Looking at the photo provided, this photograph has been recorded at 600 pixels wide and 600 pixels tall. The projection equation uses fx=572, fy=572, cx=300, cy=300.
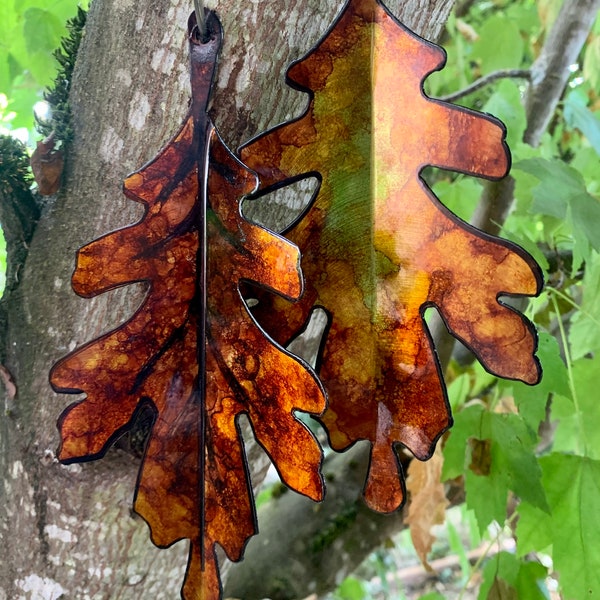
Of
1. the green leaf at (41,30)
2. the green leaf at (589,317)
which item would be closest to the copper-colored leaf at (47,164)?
the green leaf at (41,30)

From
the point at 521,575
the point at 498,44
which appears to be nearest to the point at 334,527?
the point at 521,575

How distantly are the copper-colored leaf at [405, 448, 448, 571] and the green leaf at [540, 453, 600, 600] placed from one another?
21cm

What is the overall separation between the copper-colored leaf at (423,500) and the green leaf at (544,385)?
0.22m

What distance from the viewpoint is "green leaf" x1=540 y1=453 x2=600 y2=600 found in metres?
0.51

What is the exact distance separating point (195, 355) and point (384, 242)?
0.43ft

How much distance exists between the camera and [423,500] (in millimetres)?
772

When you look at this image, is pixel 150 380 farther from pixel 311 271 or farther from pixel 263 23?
pixel 263 23

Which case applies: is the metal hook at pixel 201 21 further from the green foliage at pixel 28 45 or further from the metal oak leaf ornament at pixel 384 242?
the green foliage at pixel 28 45

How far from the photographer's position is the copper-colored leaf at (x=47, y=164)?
444mm

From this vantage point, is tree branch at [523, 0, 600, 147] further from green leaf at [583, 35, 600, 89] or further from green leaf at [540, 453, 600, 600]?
green leaf at [540, 453, 600, 600]

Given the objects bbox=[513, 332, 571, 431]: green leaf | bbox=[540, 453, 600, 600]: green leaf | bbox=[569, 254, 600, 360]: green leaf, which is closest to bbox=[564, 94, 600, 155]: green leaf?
bbox=[569, 254, 600, 360]: green leaf

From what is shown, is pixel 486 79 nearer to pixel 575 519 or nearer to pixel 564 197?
pixel 564 197

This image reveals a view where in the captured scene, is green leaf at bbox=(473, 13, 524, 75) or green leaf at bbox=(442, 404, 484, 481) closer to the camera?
green leaf at bbox=(442, 404, 484, 481)

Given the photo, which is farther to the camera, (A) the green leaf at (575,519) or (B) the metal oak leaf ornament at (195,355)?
(A) the green leaf at (575,519)
